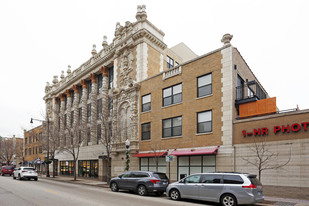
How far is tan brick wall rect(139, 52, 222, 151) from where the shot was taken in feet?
62.8

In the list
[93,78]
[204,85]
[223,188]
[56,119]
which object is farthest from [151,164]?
[56,119]

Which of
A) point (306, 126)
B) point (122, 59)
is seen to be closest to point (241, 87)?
point (306, 126)

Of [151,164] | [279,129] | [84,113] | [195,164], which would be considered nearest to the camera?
Result: [279,129]

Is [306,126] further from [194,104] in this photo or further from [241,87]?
[194,104]

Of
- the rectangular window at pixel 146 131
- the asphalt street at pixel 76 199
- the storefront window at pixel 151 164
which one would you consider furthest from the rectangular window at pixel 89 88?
the asphalt street at pixel 76 199

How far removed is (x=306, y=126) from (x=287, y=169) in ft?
8.88

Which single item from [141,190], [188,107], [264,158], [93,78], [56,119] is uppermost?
[93,78]

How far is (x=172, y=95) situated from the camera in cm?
2277

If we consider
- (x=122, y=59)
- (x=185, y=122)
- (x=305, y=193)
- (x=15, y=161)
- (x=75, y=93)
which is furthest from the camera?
(x=15, y=161)

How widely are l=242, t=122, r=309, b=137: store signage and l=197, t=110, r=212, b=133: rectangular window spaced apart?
2975mm

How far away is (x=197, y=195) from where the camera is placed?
12.9 m

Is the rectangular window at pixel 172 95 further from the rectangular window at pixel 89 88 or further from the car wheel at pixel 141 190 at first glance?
the rectangular window at pixel 89 88

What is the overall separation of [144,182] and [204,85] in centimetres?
897

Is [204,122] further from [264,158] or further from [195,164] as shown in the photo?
[264,158]
